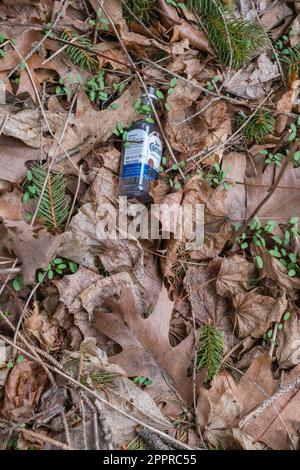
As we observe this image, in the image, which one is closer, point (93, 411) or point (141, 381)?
point (93, 411)

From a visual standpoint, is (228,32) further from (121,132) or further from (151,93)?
(121,132)

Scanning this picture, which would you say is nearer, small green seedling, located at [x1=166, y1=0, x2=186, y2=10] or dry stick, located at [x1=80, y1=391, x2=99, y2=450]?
dry stick, located at [x1=80, y1=391, x2=99, y2=450]

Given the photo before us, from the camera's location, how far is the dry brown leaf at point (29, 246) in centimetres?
217

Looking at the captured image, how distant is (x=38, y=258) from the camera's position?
2.17m

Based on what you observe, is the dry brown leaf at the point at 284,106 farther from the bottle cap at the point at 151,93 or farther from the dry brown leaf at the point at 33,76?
the dry brown leaf at the point at 33,76

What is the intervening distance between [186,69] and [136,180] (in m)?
0.67

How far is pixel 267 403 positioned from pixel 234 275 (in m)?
0.60

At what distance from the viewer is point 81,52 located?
2.45 meters

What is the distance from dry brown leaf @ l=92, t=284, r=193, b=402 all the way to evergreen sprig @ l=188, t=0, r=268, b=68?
4.50 ft

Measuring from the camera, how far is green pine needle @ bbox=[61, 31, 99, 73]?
2453mm

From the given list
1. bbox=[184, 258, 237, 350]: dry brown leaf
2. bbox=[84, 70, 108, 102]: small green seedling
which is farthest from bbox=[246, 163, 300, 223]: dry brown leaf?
bbox=[84, 70, 108, 102]: small green seedling

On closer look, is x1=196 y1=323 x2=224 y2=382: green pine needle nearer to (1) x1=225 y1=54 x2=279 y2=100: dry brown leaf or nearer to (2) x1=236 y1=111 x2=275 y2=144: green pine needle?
(2) x1=236 y1=111 x2=275 y2=144: green pine needle

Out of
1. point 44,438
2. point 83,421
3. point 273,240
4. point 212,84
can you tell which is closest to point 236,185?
point 273,240

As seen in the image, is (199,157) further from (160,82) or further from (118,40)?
(118,40)
